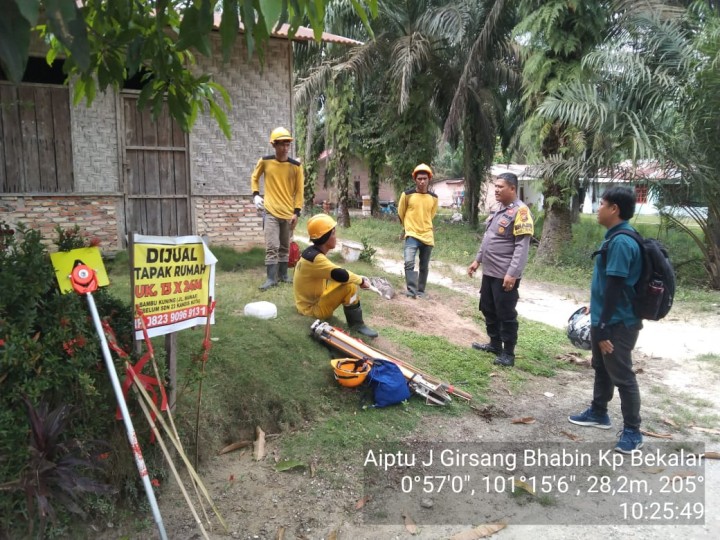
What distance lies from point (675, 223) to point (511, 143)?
15119mm

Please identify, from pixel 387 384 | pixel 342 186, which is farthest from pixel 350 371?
pixel 342 186

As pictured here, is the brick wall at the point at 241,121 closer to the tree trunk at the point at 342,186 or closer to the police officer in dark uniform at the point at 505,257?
the police officer in dark uniform at the point at 505,257

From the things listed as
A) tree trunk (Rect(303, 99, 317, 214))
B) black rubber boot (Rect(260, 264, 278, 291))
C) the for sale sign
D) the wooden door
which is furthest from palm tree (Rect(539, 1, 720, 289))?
tree trunk (Rect(303, 99, 317, 214))

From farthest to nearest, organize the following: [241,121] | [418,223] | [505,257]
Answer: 1. [241,121]
2. [418,223]
3. [505,257]

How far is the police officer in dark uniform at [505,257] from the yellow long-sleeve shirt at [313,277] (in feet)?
4.57

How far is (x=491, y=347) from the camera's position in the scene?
6086 millimetres

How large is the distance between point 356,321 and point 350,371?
1212 millimetres

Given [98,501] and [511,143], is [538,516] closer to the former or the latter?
[98,501]

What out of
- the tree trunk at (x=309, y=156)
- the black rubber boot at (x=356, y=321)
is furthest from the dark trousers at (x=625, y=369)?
the tree trunk at (x=309, y=156)

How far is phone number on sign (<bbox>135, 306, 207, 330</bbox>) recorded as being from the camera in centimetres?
308

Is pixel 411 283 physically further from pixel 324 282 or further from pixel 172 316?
pixel 172 316

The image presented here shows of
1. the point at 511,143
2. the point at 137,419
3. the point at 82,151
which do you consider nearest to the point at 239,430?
the point at 137,419

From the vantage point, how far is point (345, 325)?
589cm

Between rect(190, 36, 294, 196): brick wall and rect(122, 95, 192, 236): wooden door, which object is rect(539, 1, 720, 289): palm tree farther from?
rect(122, 95, 192, 236): wooden door
